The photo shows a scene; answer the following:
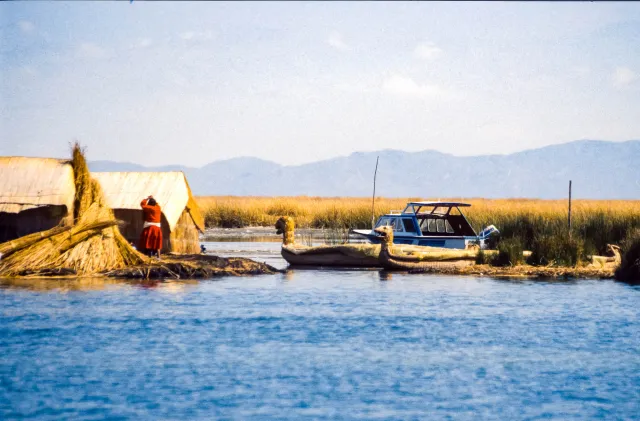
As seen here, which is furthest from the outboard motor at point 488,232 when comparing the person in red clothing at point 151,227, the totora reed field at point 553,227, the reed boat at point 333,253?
the person in red clothing at point 151,227

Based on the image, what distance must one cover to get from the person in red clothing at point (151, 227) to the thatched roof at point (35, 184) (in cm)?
178

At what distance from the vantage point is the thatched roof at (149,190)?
892 inches

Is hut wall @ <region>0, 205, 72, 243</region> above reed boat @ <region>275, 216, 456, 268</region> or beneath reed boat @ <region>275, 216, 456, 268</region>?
above

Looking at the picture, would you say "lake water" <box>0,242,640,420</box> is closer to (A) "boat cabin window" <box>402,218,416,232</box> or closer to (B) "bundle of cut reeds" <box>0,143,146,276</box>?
(B) "bundle of cut reeds" <box>0,143,146,276</box>

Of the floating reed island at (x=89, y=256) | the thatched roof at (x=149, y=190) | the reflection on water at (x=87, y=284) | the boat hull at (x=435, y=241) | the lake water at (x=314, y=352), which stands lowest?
the lake water at (x=314, y=352)

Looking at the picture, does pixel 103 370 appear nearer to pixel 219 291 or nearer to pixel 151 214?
pixel 219 291

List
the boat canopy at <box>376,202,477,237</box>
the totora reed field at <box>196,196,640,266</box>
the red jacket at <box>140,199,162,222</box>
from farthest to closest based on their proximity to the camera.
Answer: the boat canopy at <box>376,202,477,237</box>, the totora reed field at <box>196,196,640,266</box>, the red jacket at <box>140,199,162,222</box>

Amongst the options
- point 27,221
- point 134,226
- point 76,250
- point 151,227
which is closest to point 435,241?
point 134,226

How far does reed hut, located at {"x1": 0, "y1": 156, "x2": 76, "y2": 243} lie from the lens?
21297 millimetres

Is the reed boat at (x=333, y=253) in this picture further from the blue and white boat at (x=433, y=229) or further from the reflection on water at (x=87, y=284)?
the reflection on water at (x=87, y=284)

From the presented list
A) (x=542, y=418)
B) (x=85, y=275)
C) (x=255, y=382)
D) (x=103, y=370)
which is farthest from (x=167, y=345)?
(x=85, y=275)

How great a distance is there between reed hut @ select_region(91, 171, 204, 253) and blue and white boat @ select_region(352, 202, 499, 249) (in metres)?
5.30

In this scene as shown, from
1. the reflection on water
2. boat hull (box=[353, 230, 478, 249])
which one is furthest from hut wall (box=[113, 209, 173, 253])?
boat hull (box=[353, 230, 478, 249])

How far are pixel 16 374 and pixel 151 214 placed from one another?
1025 cm
